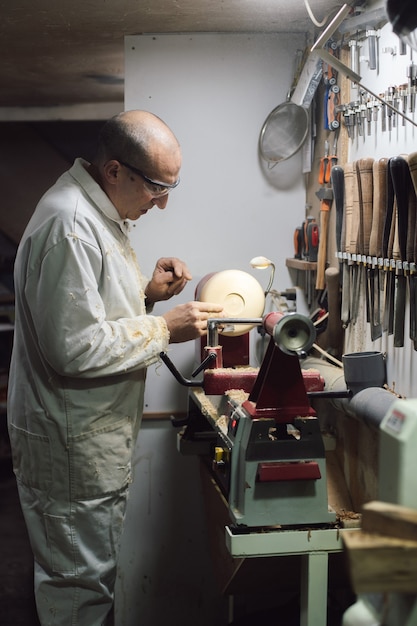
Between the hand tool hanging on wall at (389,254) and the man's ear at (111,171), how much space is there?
82 centimetres

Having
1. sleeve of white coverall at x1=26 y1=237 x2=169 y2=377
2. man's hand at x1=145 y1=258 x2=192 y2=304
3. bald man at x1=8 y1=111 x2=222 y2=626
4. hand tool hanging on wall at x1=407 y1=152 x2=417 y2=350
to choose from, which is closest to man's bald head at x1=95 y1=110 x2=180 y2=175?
bald man at x1=8 y1=111 x2=222 y2=626

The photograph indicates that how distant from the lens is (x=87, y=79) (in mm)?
4617

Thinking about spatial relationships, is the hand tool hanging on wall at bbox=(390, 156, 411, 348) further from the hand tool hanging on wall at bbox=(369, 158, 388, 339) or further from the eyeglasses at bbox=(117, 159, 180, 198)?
the eyeglasses at bbox=(117, 159, 180, 198)

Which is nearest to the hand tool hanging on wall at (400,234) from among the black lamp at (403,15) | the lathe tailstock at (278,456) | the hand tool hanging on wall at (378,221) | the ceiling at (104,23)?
the hand tool hanging on wall at (378,221)

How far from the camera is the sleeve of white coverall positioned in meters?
2.08

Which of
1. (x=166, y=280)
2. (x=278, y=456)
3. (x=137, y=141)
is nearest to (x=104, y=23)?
(x=137, y=141)

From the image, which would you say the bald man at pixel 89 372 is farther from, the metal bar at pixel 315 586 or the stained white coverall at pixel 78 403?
the metal bar at pixel 315 586

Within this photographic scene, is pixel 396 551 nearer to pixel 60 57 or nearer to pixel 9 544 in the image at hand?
pixel 60 57

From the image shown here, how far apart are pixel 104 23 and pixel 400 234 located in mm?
1722

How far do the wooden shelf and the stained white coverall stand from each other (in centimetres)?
80

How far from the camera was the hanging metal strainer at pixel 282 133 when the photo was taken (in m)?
3.05

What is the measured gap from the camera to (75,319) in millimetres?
2074

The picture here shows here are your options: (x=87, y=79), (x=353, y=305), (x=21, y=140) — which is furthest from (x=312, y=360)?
(x=21, y=140)

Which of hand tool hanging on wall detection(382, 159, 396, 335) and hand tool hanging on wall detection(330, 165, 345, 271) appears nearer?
hand tool hanging on wall detection(382, 159, 396, 335)
